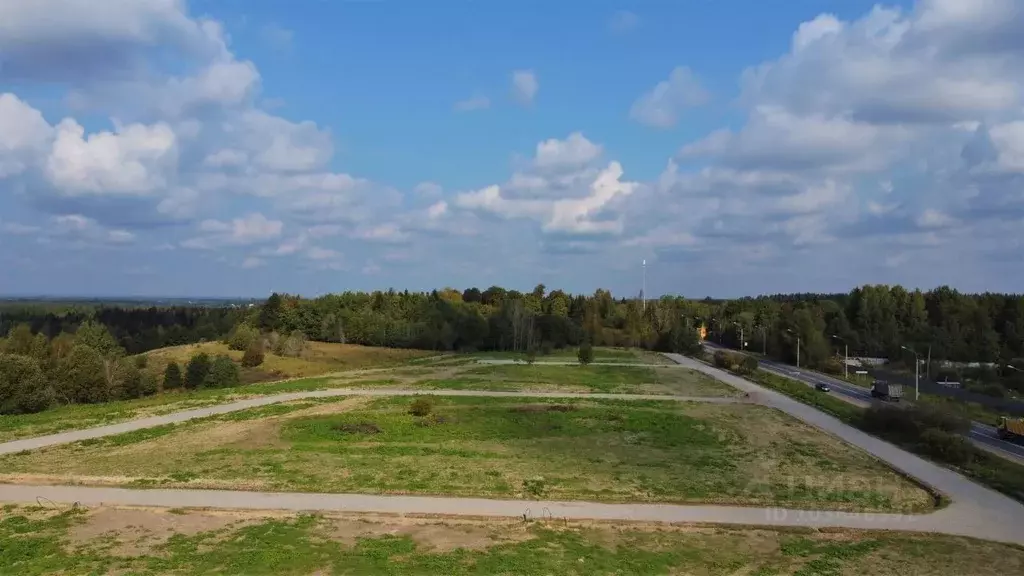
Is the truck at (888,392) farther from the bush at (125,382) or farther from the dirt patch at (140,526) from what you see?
the bush at (125,382)

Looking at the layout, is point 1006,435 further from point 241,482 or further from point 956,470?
point 241,482

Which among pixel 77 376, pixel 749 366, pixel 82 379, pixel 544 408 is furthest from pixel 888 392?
pixel 77 376

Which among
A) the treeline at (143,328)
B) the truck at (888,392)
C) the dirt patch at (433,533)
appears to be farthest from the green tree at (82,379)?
the truck at (888,392)

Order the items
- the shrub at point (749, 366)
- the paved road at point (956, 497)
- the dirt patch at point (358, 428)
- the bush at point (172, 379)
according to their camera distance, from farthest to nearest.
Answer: the shrub at point (749, 366) < the bush at point (172, 379) < the dirt patch at point (358, 428) < the paved road at point (956, 497)

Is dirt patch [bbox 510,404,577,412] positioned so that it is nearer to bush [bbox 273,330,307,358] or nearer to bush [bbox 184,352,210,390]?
bush [bbox 184,352,210,390]

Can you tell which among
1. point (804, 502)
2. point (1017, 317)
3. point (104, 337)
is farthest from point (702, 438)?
point (1017, 317)

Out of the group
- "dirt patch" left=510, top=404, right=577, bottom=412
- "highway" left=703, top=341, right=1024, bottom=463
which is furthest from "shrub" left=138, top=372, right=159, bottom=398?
"highway" left=703, top=341, right=1024, bottom=463
